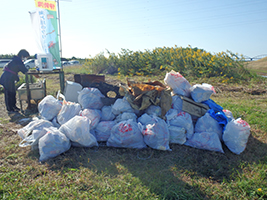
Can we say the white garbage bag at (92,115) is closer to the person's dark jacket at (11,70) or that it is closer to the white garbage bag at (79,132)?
the white garbage bag at (79,132)

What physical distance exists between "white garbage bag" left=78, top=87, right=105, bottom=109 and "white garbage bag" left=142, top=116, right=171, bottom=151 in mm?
1039

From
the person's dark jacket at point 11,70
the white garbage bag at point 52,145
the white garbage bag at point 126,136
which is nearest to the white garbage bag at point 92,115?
the white garbage bag at point 126,136

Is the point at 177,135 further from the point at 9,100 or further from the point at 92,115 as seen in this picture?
the point at 9,100

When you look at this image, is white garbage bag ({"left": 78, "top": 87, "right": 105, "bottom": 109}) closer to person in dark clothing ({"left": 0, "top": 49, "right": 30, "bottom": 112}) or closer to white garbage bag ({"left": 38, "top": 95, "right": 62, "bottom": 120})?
white garbage bag ({"left": 38, "top": 95, "right": 62, "bottom": 120})

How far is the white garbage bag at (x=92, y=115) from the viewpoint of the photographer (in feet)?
10.1

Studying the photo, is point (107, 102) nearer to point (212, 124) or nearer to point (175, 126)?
point (175, 126)

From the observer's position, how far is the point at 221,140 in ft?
9.93

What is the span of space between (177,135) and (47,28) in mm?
4724

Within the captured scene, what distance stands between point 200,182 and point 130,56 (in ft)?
30.8

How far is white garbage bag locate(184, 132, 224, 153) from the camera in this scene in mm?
2789

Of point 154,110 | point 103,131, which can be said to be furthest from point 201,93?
point 103,131

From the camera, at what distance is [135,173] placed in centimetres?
232

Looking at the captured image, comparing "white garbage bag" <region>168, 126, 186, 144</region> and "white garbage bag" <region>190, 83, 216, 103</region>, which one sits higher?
"white garbage bag" <region>190, 83, 216, 103</region>

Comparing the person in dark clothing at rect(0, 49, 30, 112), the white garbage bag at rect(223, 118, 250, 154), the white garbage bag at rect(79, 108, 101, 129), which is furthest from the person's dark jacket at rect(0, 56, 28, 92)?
the white garbage bag at rect(223, 118, 250, 154)
